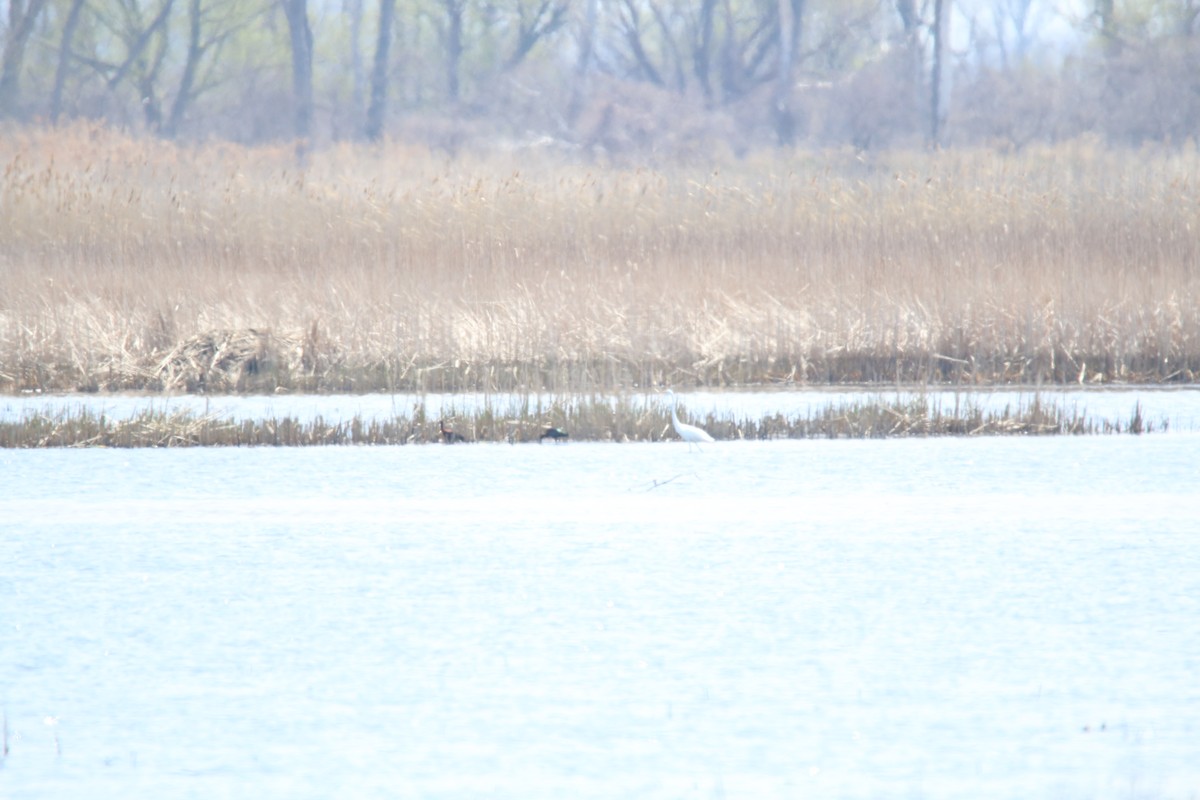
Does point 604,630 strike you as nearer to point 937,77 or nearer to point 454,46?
point 937,77

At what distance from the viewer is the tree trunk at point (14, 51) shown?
Result: 26900mm

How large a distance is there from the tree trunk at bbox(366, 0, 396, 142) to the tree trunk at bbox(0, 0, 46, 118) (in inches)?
253

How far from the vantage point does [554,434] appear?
7.56 meters

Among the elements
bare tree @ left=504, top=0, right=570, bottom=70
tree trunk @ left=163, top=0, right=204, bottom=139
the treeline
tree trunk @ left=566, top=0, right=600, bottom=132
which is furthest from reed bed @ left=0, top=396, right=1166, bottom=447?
bare tree @ left=504, top=0, right=570, bottom=70

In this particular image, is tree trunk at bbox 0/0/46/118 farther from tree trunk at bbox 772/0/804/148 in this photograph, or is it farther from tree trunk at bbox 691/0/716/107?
tree trunk at bbox 772/0/804/148

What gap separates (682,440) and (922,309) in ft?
9.58

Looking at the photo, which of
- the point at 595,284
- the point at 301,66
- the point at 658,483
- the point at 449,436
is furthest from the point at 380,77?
the point at 658,483

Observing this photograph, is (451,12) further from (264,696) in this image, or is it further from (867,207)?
(264,696)

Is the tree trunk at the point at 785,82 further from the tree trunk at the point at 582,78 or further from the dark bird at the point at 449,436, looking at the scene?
the dark bird at the point at 449,436

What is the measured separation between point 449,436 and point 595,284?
300 cm

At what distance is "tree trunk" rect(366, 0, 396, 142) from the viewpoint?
82.9 feet

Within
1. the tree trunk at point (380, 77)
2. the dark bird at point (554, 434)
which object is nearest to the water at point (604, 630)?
the dark bird at point (554, 434)

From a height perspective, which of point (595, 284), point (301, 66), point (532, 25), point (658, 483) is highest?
point (532, 25)

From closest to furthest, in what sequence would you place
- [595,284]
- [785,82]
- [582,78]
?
[595,284], [785,82], [582,78]
